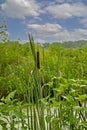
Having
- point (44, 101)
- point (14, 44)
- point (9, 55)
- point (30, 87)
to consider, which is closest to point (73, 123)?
point (44, 101)

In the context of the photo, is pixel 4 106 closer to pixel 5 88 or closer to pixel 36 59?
pixel 36 59

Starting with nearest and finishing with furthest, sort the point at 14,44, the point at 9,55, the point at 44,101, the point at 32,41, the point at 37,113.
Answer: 1. the point at 32,41
2. the point at 44,101
3. the point at 37,113
4. the point at 9,55
5. the point at 14,44

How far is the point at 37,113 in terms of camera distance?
4.96 ft

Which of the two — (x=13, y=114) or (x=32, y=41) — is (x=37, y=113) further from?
(x=32, y=41)

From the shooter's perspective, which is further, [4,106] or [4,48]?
[4,48]

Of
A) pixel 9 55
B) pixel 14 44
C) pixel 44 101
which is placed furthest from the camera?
pixel 14 44

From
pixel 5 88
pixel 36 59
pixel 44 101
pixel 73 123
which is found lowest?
pixel 5 88

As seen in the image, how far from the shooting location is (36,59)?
52.1 inches

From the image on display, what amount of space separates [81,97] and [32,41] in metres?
0.38

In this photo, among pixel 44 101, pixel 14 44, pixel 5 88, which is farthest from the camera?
pixel 14 44

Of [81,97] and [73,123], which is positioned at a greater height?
[81,97]

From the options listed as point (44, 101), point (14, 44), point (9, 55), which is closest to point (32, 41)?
point (44, 101)

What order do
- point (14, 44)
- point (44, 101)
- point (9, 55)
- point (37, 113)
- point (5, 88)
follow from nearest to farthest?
point (44, 101)
point (37, 113)
point (5, 88)
point (9, 55)
point (14, 44)

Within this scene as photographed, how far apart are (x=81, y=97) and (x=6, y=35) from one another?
6368 mm
